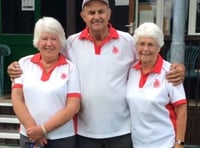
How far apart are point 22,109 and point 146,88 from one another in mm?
797

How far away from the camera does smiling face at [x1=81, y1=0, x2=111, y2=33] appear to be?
287 cm

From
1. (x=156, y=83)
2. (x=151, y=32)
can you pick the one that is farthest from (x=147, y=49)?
(x=156, y=83)

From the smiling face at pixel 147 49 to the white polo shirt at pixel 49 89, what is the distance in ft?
1.44

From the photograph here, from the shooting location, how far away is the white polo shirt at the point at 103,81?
9.48 feet

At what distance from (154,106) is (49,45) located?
0.76m

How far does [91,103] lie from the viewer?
2.90 meters

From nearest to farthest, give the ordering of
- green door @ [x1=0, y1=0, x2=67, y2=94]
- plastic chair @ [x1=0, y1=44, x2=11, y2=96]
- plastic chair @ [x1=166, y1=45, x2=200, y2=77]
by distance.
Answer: plastic chair @ [x1=166, y1=45, x2=200, y2=77]
plastic chair @ [x1=0, y1=44, x2=11, y2=96]
green door @ [x1=0, y1=0, x2=67, y2=94]

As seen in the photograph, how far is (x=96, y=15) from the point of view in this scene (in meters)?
2.87

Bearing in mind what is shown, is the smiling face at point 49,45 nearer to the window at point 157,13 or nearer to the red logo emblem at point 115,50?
the red logo emblem at point 115,50

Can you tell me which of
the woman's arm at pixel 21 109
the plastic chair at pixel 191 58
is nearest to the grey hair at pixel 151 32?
the woman's arm at pixel 21 109

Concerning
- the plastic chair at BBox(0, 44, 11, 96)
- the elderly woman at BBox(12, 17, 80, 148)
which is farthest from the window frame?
the elderly woman at BBox(12, 17, 80, 148)

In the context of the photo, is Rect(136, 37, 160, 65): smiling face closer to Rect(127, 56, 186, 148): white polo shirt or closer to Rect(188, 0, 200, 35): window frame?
Rect(127, 56, 186, 148): white polo shirt

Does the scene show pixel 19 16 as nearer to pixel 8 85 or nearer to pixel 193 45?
pixel 8 85

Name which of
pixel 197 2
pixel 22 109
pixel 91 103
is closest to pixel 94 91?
pixel 91 103
